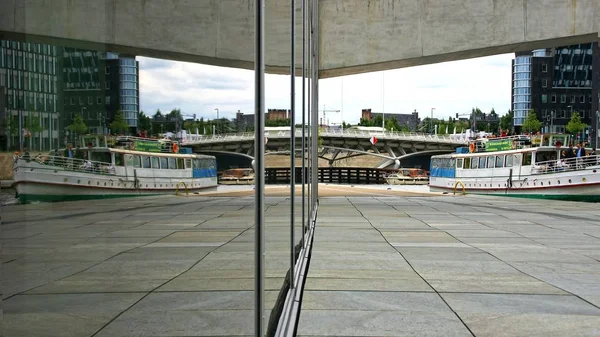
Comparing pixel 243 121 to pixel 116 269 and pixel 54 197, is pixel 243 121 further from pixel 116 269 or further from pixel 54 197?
pixel 54 197

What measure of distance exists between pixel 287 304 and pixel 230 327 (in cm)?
238

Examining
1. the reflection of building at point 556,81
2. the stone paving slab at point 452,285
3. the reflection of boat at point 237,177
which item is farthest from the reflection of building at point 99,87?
the reflection of building at point 556,81

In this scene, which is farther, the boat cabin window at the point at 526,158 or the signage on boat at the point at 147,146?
the boat cabin window at the point at 526,158

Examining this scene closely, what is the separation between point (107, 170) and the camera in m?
0.94

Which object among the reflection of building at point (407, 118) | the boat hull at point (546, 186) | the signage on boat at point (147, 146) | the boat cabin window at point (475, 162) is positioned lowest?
the boat hull at point (546, 186)

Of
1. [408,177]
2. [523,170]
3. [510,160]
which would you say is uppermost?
[510,160]

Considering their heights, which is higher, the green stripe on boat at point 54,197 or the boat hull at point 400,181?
the green stripe on boat at point 54,197

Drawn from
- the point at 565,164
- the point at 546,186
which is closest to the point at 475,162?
the point at 546,186

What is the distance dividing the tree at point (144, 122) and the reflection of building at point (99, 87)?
2cm

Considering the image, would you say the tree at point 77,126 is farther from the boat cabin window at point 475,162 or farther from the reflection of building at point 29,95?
the boat cabin window at point 475,162

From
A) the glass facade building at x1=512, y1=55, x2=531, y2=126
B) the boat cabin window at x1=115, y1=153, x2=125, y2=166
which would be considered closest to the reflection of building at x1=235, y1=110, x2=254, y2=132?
the boat cabin window at x1=115, y1=153, x2=125, y2=166

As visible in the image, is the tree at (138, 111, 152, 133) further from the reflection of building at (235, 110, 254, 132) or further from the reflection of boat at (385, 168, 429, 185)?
the reflection of boat at (385, 168, 429, 185)

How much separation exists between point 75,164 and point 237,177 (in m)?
1.41

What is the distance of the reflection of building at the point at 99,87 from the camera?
77cm
